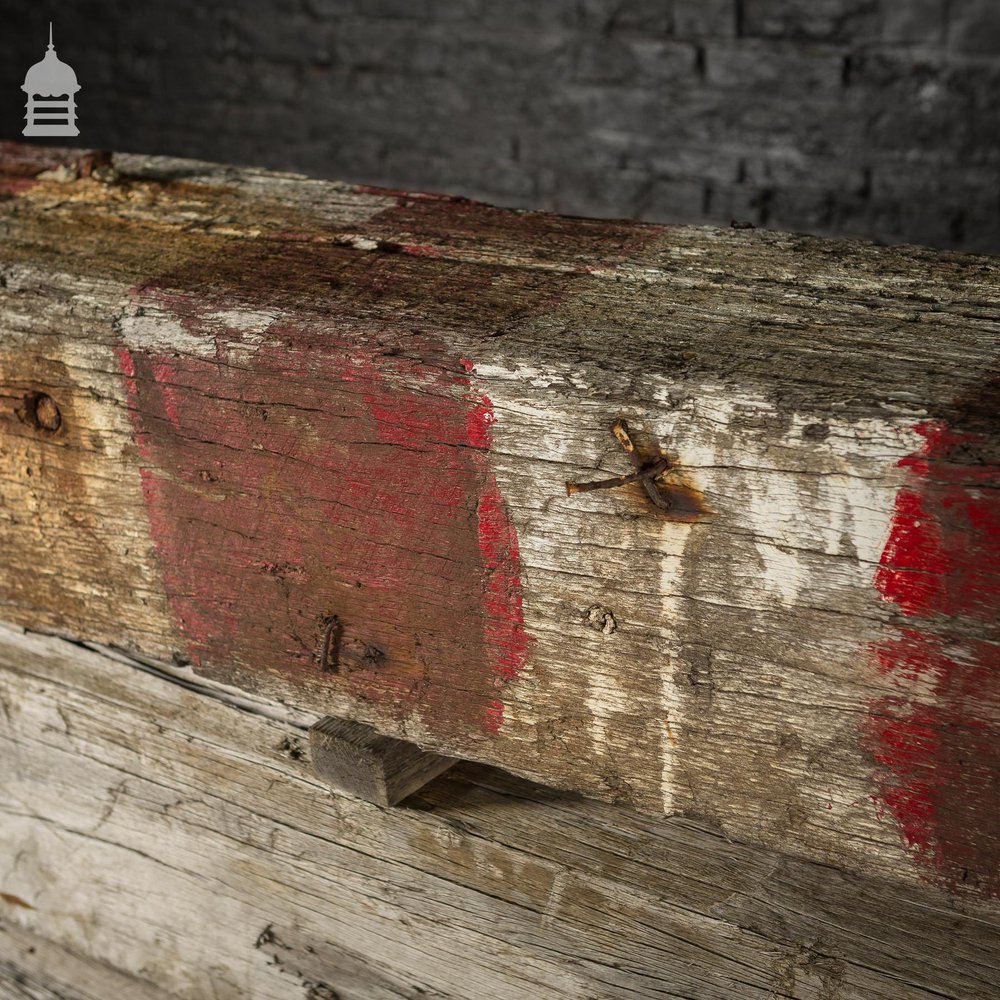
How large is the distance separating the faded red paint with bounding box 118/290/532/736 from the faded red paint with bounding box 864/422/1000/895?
314 mm

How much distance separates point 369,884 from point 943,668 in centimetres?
75

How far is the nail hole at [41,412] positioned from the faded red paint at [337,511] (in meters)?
0.12

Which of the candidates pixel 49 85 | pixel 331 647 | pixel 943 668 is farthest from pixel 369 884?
pixel 49 85

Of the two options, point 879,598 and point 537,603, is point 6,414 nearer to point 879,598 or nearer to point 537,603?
point 537,603

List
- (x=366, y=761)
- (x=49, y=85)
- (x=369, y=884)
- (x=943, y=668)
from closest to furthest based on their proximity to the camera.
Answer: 1. (x=943, y=668)
2. (x=366, y=761)
3. (x=369, y=884)
4. (x=49, y=85)

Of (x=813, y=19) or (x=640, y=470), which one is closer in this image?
(x=640, y=470)

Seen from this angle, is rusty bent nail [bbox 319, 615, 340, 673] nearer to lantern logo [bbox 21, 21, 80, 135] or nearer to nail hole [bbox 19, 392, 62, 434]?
nail hole [bbox 19, 392, 62, 434]

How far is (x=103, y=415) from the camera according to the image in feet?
3.76

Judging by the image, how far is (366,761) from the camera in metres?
1.17

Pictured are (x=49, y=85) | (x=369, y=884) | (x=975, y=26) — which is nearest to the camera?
(x=369, y=884)

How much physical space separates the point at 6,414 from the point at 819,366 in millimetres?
844

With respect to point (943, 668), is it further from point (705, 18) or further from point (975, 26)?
point (705, 18)

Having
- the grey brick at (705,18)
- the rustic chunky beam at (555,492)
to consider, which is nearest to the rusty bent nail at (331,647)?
the rustic chunky beam at (555,492)

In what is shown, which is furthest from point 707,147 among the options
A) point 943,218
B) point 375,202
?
point 375,202
